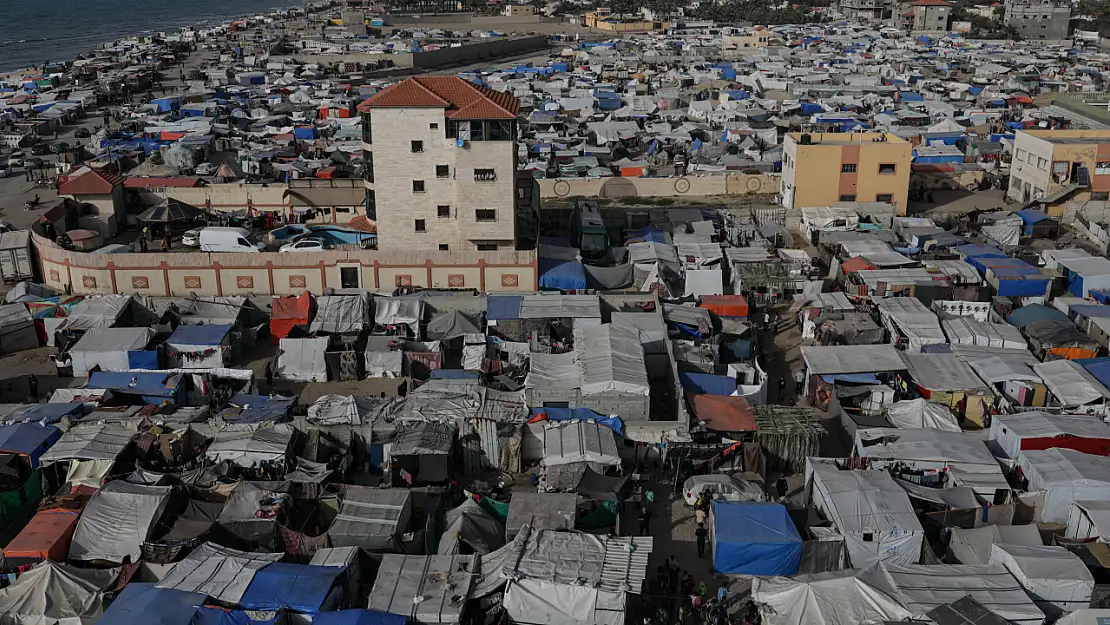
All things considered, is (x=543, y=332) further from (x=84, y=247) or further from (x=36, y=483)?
(x=84, y=247)

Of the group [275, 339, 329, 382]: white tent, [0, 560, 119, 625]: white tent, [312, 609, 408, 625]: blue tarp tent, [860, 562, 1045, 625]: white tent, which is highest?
[312, 609, 408, 625]: blue tarp tent

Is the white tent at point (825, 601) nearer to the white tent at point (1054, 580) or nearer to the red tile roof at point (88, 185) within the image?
the white tent at point (1054, 580)

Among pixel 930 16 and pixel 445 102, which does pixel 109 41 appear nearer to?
pixel 930 16

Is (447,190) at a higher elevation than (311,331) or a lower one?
higher

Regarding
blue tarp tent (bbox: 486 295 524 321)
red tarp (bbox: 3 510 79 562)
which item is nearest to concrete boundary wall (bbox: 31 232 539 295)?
blue tarp tent (bbox: 486 295 524 321)

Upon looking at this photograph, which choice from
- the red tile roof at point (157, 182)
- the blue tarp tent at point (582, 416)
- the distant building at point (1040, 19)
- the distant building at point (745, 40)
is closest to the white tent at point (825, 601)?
the blue tarp tent at point (582, 416)

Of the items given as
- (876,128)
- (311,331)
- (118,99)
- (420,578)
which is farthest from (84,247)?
(118,99)

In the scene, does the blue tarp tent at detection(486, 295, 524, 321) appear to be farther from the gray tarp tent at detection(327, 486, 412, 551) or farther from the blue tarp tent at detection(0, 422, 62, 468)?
the blue tarp tent at detection(0, 422, 62, 468)
